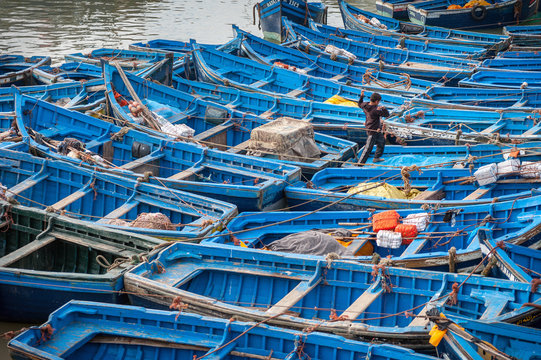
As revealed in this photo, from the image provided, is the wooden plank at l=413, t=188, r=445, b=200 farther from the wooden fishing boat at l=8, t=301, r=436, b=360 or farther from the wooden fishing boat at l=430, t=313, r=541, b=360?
the wooden fishing boat at l=8, t=301, r=436, b=360

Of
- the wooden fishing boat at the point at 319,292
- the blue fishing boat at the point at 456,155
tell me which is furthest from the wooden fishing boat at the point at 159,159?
the wooden fishing boat at the point at 319,292

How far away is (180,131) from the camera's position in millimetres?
14172

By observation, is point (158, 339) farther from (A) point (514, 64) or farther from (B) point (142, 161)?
(A) point (514, 64)

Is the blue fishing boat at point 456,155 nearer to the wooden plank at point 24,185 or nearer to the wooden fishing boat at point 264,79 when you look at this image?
the wooden fishing boat at point 264,79

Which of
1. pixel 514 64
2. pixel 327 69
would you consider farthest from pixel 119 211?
pixel 514 64

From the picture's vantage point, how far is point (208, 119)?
15.4 metres

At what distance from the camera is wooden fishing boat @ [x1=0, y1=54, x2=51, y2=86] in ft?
60.9

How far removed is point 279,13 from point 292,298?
18.0m

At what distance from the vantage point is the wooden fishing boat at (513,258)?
8609mm

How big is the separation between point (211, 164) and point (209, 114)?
8.75 ft

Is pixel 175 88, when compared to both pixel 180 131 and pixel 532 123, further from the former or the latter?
Result: pixel 532 123

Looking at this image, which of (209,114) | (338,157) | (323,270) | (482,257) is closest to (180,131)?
(209,114)

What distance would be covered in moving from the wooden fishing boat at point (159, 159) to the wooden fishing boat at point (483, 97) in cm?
544

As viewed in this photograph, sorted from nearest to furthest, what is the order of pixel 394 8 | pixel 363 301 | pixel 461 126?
1. pixel 363 301
2. pixel 461 126
3. pixel 394 8
